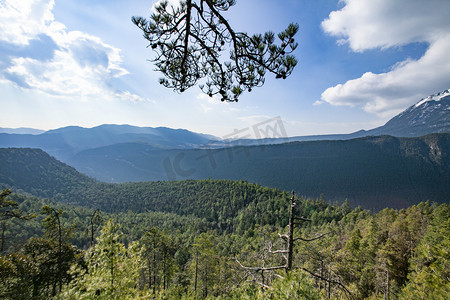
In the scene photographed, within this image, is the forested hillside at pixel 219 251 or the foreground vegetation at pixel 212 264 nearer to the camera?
the foreground vegetation at pixel 212 264

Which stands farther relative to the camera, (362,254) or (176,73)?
(362,254)

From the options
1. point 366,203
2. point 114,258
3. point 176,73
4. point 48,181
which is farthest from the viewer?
point 366,203

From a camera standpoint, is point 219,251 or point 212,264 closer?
point 212,264

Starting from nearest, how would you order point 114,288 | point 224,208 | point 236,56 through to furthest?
point 236,56 → point 114,288 → point 224,208

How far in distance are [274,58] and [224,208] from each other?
112 metres

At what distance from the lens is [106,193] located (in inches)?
6063

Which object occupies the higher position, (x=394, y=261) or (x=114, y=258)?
(x=114, y=258)

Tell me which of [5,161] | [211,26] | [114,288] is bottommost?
[5,161]

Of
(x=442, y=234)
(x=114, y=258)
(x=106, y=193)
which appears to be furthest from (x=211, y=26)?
(x=106, y=193)

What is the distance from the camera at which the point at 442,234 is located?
18953mm

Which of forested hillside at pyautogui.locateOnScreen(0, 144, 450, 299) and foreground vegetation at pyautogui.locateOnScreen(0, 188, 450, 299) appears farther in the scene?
forested hillside at pyautogui.locateOnScreen(0, 144, 450, 299)

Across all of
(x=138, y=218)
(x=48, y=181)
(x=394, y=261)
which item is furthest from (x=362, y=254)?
(x=48, y=181)

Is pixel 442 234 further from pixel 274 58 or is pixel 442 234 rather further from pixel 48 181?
pixel 48 181

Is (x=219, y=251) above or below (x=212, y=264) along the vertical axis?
below
